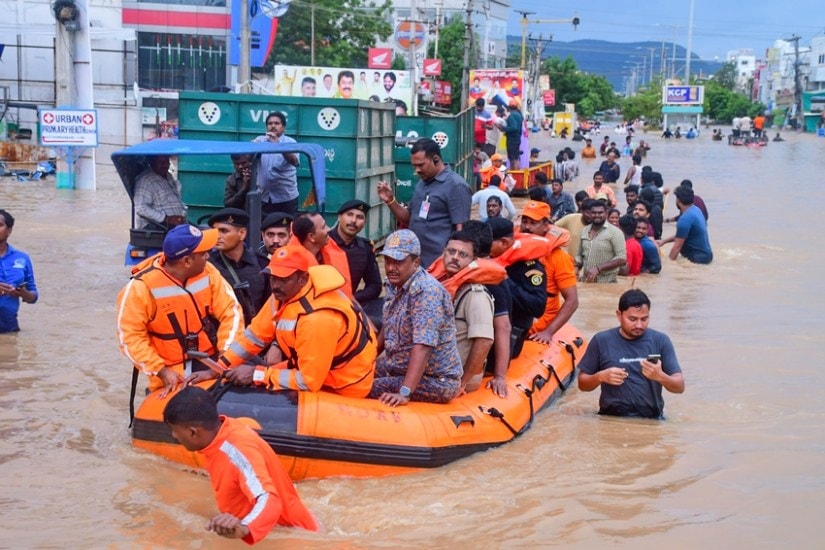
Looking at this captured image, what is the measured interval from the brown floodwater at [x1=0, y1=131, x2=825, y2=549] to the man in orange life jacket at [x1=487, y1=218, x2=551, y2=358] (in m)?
0.85

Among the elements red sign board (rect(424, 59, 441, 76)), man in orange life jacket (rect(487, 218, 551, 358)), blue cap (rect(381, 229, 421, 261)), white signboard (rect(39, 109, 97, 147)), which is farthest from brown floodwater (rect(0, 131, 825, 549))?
red sign board (rect(424, 59, 441, 76))

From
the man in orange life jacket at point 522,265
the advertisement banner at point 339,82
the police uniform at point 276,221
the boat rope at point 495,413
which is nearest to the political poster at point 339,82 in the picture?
the advertisement banner at point 339,82

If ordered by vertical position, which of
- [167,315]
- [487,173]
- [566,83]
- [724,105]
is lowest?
[167,315]

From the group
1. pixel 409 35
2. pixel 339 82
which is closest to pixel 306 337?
pixel 339 82

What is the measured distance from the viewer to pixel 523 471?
22.0 feet

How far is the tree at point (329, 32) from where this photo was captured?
186 feet

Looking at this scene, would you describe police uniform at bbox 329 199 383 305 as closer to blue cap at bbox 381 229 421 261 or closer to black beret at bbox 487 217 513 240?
black beret at bbox 487 217 513 240

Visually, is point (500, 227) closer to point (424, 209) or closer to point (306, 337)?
point (424, 209)

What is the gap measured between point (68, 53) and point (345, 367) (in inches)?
781

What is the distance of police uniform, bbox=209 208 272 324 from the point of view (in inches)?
292

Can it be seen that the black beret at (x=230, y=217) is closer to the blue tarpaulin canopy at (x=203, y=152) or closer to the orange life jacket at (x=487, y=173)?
the blue tarpaulin canopy at (x=203, y=152)

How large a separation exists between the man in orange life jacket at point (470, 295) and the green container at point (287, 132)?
17.0 feet

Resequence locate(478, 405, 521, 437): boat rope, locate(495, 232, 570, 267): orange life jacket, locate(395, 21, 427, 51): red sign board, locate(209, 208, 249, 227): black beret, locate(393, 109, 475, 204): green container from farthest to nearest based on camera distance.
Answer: locate(395, 21, 427, 51): red sign board < locate(393, 109, 475, 204): green container < locate(495, 232, 570, 267): orange life jacket < locate(209, 208, 249, 227): black beret < locate(478, 405, 521, 437): boat rope

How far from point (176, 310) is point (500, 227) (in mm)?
2482
